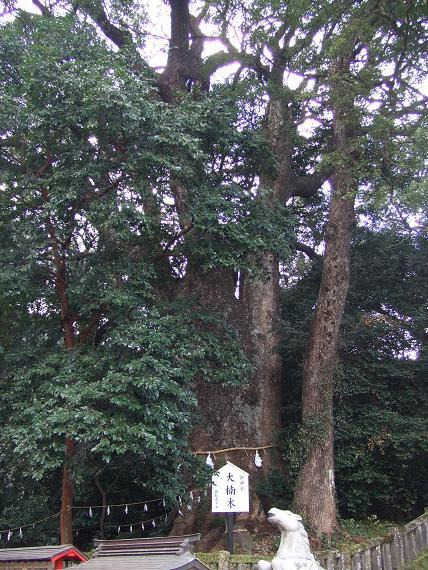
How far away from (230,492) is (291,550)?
2.38m

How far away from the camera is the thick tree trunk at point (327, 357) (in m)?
9.55

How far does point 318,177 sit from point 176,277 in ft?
17.2

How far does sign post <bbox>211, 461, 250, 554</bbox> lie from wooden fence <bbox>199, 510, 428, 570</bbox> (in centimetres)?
138

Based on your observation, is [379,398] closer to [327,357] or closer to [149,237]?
[327,357]

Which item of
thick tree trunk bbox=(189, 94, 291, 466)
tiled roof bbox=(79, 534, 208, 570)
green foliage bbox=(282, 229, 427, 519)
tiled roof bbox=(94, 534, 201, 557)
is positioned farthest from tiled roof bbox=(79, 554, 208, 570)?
green foliage bbox=(282, 229, 427, 519)

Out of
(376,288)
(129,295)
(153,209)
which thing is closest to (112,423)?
(129,295)

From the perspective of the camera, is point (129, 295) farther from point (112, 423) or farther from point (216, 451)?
point (216, 451)

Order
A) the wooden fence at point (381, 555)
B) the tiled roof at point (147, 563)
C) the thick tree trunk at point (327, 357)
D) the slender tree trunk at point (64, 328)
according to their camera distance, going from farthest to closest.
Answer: the thick tree trunk at point (327, 357)
the slender tree trunk at point (64, 328)
the wooden fence at point (381, 555)
the tiled roof at point (147, 563)

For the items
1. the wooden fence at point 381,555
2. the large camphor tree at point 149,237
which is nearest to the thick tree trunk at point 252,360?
the large camphor tree at point 149,237

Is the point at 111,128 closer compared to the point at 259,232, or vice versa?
the point at 111,128

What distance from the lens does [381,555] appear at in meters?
7.54

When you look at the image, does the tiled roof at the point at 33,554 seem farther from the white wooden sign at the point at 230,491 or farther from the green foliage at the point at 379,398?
the green foliage at the point at 379,398

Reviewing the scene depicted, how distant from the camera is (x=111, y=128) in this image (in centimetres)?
784

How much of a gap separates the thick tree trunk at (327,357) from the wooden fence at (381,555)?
144cm
